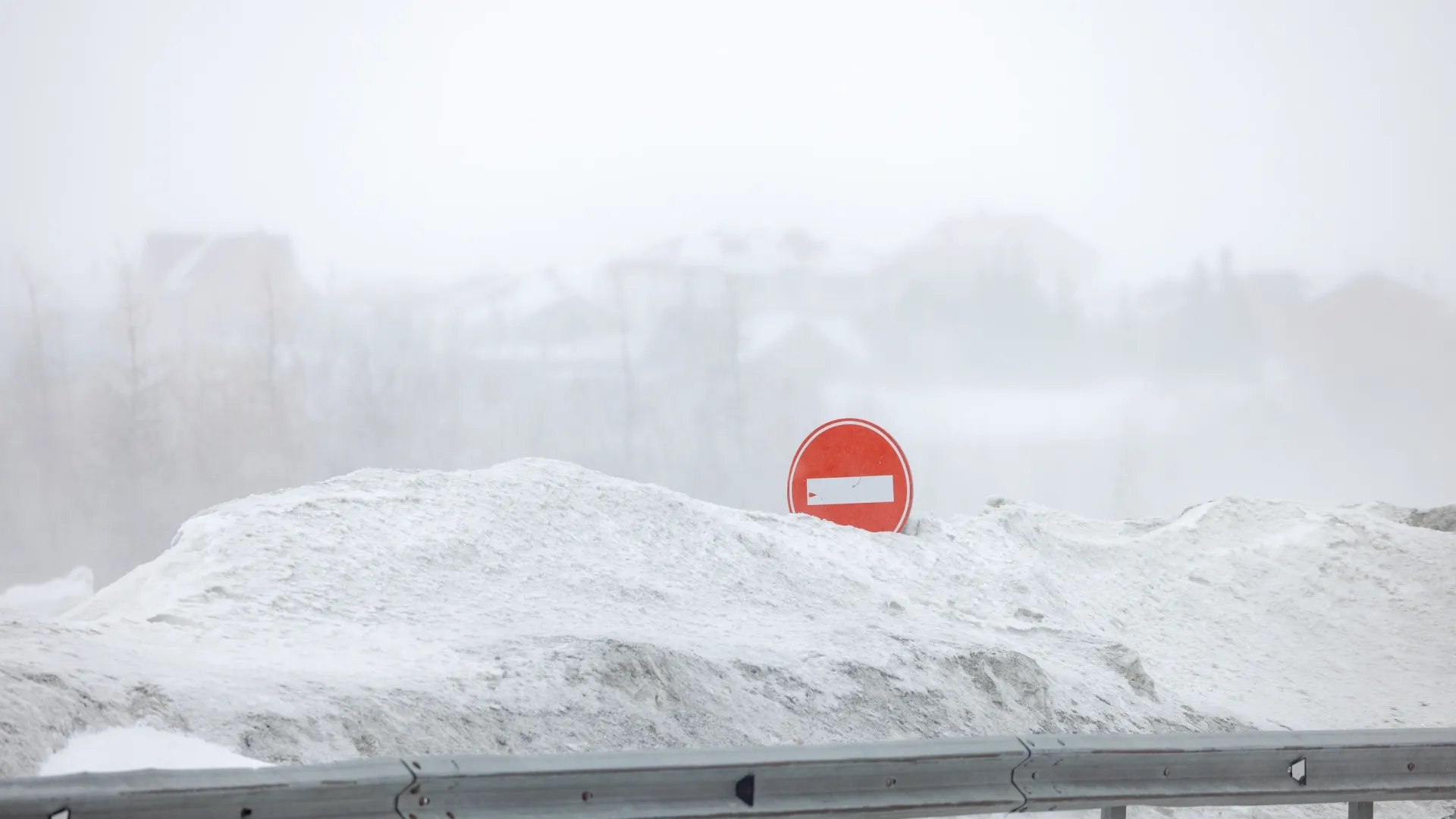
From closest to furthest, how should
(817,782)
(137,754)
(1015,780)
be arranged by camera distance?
(817,782) < (1015,780) < (137,754)

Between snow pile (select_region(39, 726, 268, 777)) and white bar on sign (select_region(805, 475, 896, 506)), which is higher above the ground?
snow pile (select_region(39, 726, 268, 777))

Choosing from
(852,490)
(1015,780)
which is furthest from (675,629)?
(852,490)

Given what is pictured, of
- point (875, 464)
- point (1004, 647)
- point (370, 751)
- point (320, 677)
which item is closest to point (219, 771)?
point (370, 751)

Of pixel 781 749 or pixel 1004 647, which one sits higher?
pixel 781 749

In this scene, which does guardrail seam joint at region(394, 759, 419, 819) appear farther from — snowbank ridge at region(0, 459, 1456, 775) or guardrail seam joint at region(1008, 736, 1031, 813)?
guardrail seam joint at region(1008, 736, 1031, 813)

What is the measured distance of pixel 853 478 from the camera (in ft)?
32.4

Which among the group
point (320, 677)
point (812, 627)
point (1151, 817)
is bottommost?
point (1151, 817)

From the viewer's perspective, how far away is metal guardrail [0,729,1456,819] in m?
3.09

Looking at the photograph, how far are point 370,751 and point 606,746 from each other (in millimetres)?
1060

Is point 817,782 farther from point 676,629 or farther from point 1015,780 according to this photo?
point 676,629

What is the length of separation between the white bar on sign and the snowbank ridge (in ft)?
1.34

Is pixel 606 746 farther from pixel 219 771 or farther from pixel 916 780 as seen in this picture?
pixel 219 771

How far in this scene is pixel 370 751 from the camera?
15.3 ft

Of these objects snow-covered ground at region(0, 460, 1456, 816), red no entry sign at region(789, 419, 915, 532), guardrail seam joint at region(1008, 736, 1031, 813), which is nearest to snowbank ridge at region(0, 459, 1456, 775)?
snow-covered ground at region(0, 460, 1456, 816)
